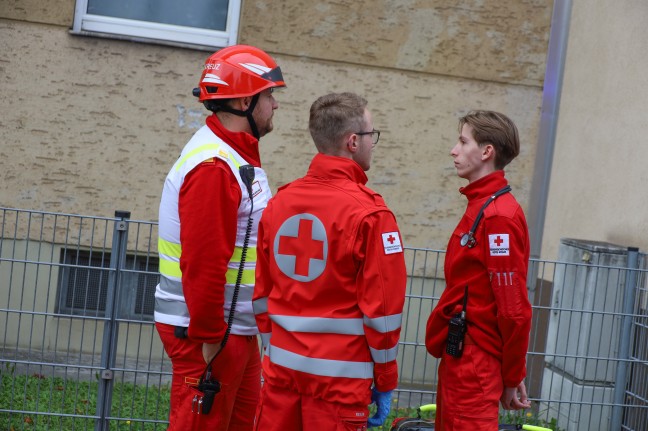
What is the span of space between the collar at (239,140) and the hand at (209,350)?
75 cm

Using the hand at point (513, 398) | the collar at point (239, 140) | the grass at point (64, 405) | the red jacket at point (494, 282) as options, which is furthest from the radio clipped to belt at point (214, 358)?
the grass at point (64, 405)

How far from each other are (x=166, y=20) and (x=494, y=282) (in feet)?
15.5

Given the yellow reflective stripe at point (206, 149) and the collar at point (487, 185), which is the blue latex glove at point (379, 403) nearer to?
the collar at point (487, 185)

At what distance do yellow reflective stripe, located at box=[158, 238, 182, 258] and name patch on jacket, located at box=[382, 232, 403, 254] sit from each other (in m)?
0.90

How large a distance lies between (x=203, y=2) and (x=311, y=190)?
14.7ft

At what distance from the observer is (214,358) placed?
3717mm

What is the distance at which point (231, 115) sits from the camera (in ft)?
12.6

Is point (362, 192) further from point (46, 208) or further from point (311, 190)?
point (46, 208)

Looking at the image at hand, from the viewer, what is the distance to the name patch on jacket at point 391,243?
3326mm

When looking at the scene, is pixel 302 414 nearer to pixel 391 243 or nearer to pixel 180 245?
pixel 391 243

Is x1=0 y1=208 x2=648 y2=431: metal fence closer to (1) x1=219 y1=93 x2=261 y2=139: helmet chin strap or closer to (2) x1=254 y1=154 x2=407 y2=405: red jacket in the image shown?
(1) x1=219 y1=93 x2=261 y2=139: helmet chin strap

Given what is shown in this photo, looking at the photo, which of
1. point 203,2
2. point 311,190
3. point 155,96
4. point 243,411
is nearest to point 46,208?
point 155,96

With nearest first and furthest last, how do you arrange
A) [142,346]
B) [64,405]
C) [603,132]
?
[64,405]
[142,346]
[603,132]

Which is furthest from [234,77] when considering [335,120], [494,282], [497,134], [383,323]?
[494,282]
